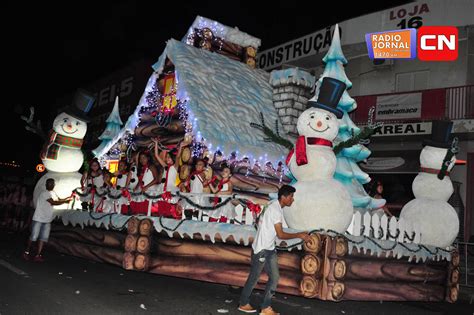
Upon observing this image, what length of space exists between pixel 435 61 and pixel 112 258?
16038 mm

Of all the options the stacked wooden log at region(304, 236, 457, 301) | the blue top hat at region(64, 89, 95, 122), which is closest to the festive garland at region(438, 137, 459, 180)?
the stacked wooden log at region(304, 236, 457, 301)

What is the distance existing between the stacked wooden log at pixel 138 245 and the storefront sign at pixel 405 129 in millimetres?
13244

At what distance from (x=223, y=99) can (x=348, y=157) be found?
3.84 meters

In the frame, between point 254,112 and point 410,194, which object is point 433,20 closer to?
point 410,194

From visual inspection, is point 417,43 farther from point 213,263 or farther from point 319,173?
point 213,263

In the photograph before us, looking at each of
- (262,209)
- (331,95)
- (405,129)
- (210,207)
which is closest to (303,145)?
(331,95)

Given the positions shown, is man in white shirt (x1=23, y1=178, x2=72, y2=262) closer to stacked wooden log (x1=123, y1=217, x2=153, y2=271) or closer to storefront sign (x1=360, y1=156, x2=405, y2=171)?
stacked wooden log (x1=123, y1=217, x2=153, y2=271)

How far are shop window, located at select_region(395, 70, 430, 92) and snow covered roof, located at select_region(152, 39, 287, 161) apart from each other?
8.08 m

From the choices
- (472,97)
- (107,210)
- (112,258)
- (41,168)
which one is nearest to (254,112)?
(107,210)

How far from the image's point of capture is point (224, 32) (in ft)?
53.0

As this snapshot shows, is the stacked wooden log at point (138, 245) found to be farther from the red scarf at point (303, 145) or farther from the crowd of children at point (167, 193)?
the red scarf at point (303, 145)

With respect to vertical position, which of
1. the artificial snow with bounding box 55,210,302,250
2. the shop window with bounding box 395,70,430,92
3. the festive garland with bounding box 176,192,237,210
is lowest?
the artificial snow with bounding box 55,210,302,250

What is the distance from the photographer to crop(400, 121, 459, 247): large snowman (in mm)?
9133

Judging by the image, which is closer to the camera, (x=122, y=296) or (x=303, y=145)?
(x=122, y=296)
